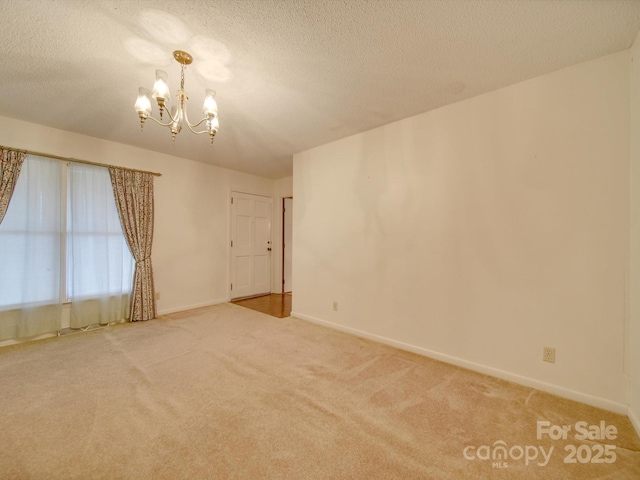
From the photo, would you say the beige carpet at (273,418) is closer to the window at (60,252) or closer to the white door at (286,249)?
the window at (60,252)

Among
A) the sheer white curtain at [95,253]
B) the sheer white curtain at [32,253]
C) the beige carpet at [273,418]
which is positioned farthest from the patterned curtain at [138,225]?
the beige carpet at [273,418]

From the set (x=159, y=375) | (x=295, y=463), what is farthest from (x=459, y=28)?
(x=159, y=375)

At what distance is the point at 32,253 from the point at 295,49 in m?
3.67

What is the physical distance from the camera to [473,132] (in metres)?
2.44

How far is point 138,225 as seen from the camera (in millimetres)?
3738

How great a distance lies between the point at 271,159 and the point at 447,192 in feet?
9.43

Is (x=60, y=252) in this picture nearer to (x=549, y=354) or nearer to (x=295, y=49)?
(x=295, y=49)

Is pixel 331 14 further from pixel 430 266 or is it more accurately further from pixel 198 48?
pixel 430 266

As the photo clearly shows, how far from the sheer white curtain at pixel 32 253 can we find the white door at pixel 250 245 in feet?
7.96

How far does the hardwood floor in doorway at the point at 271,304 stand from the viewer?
4.31 meters

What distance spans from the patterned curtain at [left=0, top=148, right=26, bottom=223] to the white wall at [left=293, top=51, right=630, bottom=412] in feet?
12.4

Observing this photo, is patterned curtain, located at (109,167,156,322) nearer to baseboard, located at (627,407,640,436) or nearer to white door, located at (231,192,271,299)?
white door, located at (231,192,271,299)

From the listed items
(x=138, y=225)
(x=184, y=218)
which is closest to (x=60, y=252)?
(x=138, y=225)

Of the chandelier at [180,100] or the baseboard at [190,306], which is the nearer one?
the chandelier at [180,100]
